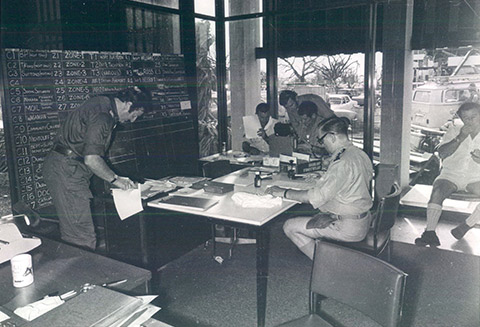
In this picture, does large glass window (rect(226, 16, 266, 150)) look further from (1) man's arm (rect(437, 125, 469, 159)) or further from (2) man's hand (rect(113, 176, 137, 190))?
(2) man's hand (rect(113, 176, 137, 190))

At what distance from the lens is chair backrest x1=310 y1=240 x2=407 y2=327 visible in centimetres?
177

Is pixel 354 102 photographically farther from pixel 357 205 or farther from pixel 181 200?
pixel 181 200

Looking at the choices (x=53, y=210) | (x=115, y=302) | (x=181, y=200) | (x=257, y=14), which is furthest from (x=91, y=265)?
(x=257, y=14)

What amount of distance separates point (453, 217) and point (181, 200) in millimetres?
3473

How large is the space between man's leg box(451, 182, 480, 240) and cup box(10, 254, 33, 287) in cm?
409

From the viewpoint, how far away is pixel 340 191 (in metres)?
3.20

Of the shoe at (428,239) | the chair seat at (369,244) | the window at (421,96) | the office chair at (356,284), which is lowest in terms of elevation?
the shoe at (428,239)

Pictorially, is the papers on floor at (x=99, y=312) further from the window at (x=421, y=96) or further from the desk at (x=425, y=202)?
the window at (x=421, y=96)

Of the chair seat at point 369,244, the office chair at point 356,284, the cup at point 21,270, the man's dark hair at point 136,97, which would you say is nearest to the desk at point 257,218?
the chair seat at point 369,244

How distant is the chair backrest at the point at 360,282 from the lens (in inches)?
69.7

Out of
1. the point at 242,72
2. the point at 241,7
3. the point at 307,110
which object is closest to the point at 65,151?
the point at 307,110

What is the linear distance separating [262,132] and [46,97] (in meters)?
2.36

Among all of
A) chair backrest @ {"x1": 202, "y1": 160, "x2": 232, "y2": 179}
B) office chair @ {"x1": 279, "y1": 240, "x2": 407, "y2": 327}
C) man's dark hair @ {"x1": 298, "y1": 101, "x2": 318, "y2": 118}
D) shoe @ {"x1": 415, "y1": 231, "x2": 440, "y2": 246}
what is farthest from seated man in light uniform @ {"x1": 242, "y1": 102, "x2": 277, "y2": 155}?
office chair @ {"x1": 279, "y1": 240, "x2": 407, "y2": 327}

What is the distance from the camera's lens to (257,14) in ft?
Result: 19.7
